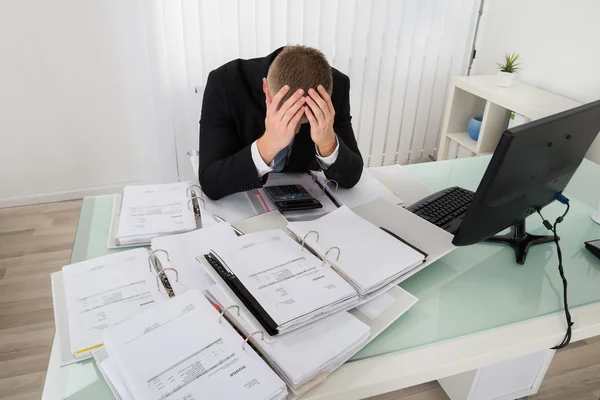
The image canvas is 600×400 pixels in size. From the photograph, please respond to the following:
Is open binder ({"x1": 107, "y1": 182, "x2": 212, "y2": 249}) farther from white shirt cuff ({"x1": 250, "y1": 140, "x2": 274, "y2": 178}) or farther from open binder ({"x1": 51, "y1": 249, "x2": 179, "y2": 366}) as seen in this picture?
white shirt cuff ({"x1": 250, "y1": 140, "x2": 274, "y2": 178})

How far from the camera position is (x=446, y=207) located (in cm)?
137

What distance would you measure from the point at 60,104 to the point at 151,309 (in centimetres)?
215

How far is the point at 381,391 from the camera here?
88 cm

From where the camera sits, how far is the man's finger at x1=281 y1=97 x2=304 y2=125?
47.7 inches

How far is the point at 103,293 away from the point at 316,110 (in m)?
0.69

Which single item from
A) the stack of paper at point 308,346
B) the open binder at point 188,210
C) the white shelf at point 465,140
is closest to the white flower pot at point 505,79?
the white shelf at point 465,140

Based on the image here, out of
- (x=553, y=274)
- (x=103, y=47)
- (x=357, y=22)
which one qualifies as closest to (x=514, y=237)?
(x=553, y=274)

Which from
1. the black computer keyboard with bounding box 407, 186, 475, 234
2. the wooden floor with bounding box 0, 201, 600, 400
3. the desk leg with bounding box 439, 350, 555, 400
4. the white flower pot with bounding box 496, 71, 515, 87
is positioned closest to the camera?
the black computer keyboard with bounding box 407, 186, 475, 234

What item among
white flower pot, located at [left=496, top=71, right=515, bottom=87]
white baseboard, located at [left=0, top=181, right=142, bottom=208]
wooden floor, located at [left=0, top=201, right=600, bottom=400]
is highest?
white flower pot, located at [left=496, top=71, right=515, bottom=87]

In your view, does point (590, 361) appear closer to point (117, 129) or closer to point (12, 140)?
A: point (117, 129)

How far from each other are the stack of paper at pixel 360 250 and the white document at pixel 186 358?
303 mm

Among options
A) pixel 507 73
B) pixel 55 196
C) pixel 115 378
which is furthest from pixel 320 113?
pixel 55 196

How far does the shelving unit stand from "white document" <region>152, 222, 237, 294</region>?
179 cm

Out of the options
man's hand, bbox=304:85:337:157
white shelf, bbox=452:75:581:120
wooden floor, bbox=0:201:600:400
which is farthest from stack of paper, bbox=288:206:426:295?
white shelf, bbox=452:75:581:120
